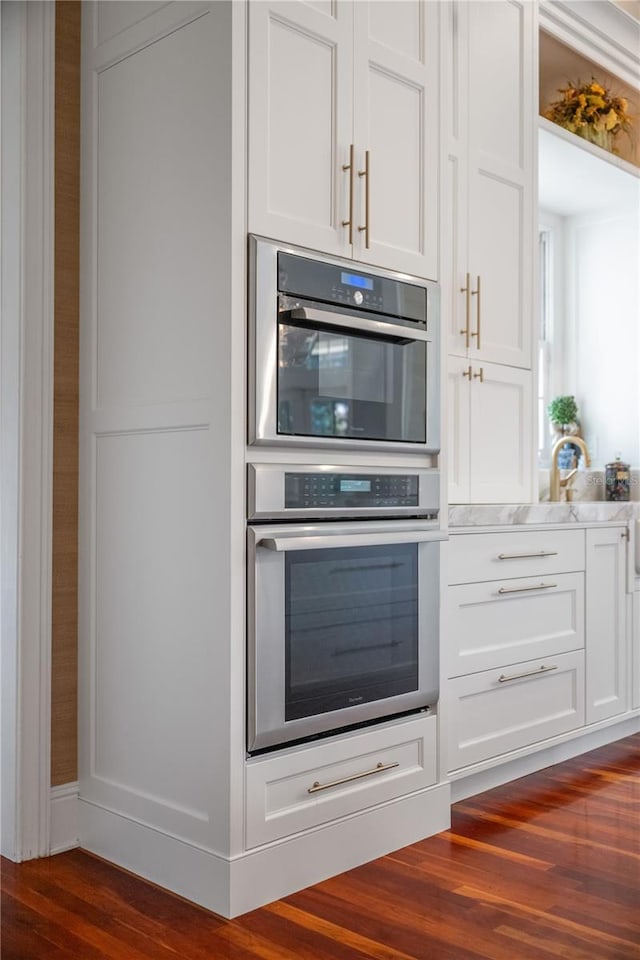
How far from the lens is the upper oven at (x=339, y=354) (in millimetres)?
2064

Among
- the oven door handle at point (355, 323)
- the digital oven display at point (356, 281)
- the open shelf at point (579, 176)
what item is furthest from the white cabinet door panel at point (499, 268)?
the digital oven display at point (356, 281)

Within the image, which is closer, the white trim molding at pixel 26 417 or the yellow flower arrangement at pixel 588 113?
the white trim molding at pixel 26 417

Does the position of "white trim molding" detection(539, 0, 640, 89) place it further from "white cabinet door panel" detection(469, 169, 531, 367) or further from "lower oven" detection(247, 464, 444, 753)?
"lower oven" detection(247, 464, 444, 753)

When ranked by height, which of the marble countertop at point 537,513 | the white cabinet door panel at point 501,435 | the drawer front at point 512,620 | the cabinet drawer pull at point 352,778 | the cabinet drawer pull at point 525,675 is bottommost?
the cabinet drawer pull at point 352,778

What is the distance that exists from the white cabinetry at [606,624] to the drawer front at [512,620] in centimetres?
10

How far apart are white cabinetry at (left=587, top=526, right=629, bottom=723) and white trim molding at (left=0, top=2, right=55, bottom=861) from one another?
190 cm

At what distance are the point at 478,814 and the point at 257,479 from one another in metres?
1.29

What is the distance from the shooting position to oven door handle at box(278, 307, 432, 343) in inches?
83.4

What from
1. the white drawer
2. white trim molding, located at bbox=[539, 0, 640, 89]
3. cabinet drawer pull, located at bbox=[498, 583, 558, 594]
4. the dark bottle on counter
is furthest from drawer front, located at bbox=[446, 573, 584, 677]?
white trim molding, located at bbox=[539, 0, 640, 89]

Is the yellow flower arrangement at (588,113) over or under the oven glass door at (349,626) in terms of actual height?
over

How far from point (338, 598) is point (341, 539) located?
0.15 meters

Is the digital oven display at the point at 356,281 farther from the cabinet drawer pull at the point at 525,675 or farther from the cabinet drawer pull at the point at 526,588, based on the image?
the cabinet drawer pull at the point at 525,675

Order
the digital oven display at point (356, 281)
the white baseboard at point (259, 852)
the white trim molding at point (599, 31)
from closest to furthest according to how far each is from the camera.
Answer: the white baseboard at point (259, 852) → the digital oven display at point (356, 281) → the white trim molding at point (599, 31)

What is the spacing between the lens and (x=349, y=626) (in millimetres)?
2270
